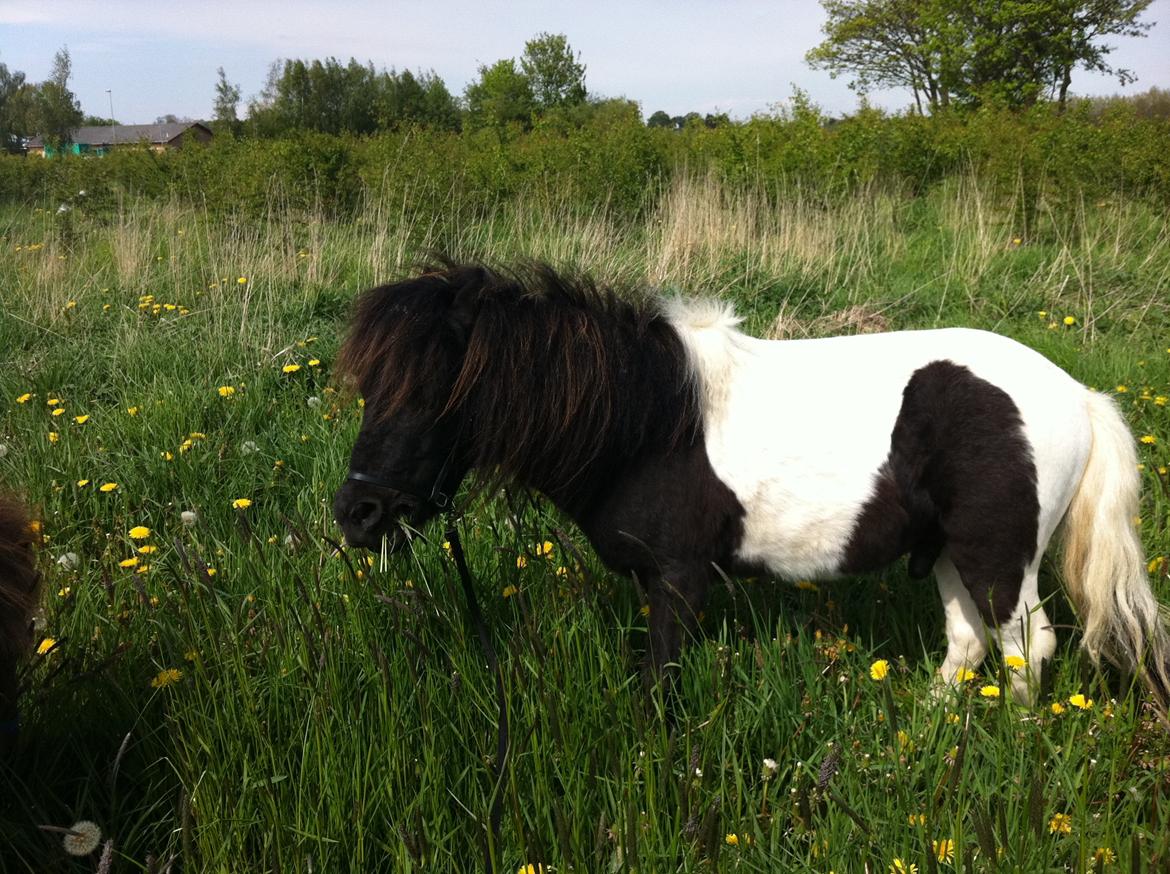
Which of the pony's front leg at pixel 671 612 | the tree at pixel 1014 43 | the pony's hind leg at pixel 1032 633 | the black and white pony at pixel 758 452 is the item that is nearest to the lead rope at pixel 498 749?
the black and white pony at pixel 758 452

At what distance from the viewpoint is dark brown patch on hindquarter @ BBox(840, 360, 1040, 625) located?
2398mm

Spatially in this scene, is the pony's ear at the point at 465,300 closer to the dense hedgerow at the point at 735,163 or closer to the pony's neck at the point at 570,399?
the pony's neck at the point at 570,399

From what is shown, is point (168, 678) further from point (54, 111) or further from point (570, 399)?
point (54, 111)

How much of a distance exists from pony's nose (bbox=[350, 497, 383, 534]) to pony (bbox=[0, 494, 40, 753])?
75 centimetres

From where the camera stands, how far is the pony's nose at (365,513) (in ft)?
7.54

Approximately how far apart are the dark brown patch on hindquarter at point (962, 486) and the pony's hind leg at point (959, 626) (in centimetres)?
26

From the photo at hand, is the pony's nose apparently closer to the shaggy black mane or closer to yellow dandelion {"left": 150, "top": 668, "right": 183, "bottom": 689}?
the shaggy black mane

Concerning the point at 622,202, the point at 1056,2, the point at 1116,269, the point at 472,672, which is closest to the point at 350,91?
the point at 1056,2

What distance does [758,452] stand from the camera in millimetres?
2512

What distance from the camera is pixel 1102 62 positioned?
2892cm

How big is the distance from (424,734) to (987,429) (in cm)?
173

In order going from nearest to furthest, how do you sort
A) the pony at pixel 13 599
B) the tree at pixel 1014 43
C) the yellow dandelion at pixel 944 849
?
the yellow dandelion at pixel 944 849, the pony at pixel 13 599, the tree at pixel 1014 43

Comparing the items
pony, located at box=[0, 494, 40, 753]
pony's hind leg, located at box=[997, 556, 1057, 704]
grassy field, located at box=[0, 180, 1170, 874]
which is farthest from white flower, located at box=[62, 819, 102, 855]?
pony's hind leg, located at box=[997, 556, 1057, 704]

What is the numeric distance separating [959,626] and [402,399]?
6.34 feet
